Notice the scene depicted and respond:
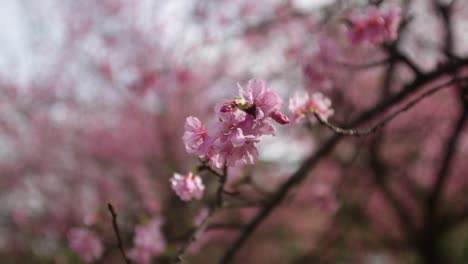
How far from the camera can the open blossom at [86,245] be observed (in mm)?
2803

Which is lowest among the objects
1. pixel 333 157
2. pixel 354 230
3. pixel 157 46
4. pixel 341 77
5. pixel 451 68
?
pixel 451 68

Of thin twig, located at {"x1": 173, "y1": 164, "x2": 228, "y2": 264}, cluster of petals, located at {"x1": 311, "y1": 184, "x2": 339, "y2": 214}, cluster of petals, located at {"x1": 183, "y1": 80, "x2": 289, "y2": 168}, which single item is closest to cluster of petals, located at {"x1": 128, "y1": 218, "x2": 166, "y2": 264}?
thin twig, located at {"x1": 173, "y1": 164, "x2": 228, "y2": 264}

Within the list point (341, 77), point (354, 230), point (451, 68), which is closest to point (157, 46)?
point (341, 77)

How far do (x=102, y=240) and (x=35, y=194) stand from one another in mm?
7450

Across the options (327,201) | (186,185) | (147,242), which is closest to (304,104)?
(186,185)

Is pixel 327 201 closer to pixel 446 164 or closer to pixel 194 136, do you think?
pixel 446 164

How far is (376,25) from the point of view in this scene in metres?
2.68

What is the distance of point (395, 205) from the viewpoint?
5.78 metres

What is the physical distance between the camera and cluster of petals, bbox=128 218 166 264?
2734 mm

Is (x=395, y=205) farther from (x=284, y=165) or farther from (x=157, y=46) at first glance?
(x=157, y=46)

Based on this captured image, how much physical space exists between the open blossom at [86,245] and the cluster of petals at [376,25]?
2189mm

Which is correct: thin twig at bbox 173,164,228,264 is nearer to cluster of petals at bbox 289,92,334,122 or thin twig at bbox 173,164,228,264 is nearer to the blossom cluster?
the blossom cluster

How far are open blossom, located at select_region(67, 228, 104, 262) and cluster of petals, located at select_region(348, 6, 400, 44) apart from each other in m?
2.19

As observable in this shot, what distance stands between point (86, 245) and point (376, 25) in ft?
7.74
